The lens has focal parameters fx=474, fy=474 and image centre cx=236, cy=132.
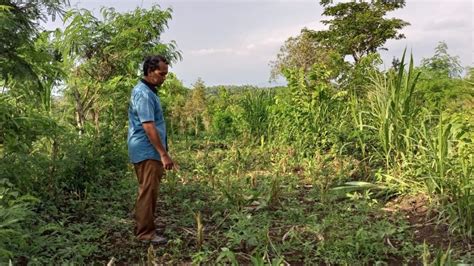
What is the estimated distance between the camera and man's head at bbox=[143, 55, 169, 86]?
3.68 metres

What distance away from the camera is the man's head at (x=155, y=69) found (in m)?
3.68

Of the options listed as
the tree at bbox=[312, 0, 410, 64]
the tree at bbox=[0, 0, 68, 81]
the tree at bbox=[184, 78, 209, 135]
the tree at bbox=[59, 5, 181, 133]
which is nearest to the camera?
the tree at bbox=[0, 0, 68, 81]

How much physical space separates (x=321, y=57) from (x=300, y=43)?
231cm

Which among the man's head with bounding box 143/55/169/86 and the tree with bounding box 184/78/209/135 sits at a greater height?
the man's head with bounding box 143/55/169/86

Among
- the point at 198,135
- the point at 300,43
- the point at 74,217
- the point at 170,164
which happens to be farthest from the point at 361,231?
the point at 300,43

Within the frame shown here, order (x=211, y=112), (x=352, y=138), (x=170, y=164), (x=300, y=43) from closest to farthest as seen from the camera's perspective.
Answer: (x=170, y=164), (x=352, y=138), (x=211, y=112), (x=300, y=43)

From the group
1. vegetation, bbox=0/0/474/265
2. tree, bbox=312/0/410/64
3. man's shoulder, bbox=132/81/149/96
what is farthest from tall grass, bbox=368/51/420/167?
tree, bbox=312/0/410/64

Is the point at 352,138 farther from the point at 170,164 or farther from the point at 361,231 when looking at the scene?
the point at 170,164

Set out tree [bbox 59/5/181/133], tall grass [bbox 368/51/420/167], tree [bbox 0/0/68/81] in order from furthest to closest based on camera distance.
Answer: tree [bbox 59/5/181/133] < tall grass [bbox 368/51/420/167] < tree [bbox 0/0/68/81]

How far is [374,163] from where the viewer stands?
5.37 metres

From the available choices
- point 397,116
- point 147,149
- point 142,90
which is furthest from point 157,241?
point 397,116

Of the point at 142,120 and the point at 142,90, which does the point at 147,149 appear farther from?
the point at 142,90

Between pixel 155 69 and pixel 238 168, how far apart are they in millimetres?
2405

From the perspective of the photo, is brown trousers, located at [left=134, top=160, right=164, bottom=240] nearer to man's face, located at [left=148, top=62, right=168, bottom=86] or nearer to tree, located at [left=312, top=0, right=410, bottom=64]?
man's face, located at [left=148, top=62, right=168, bottom=86]
